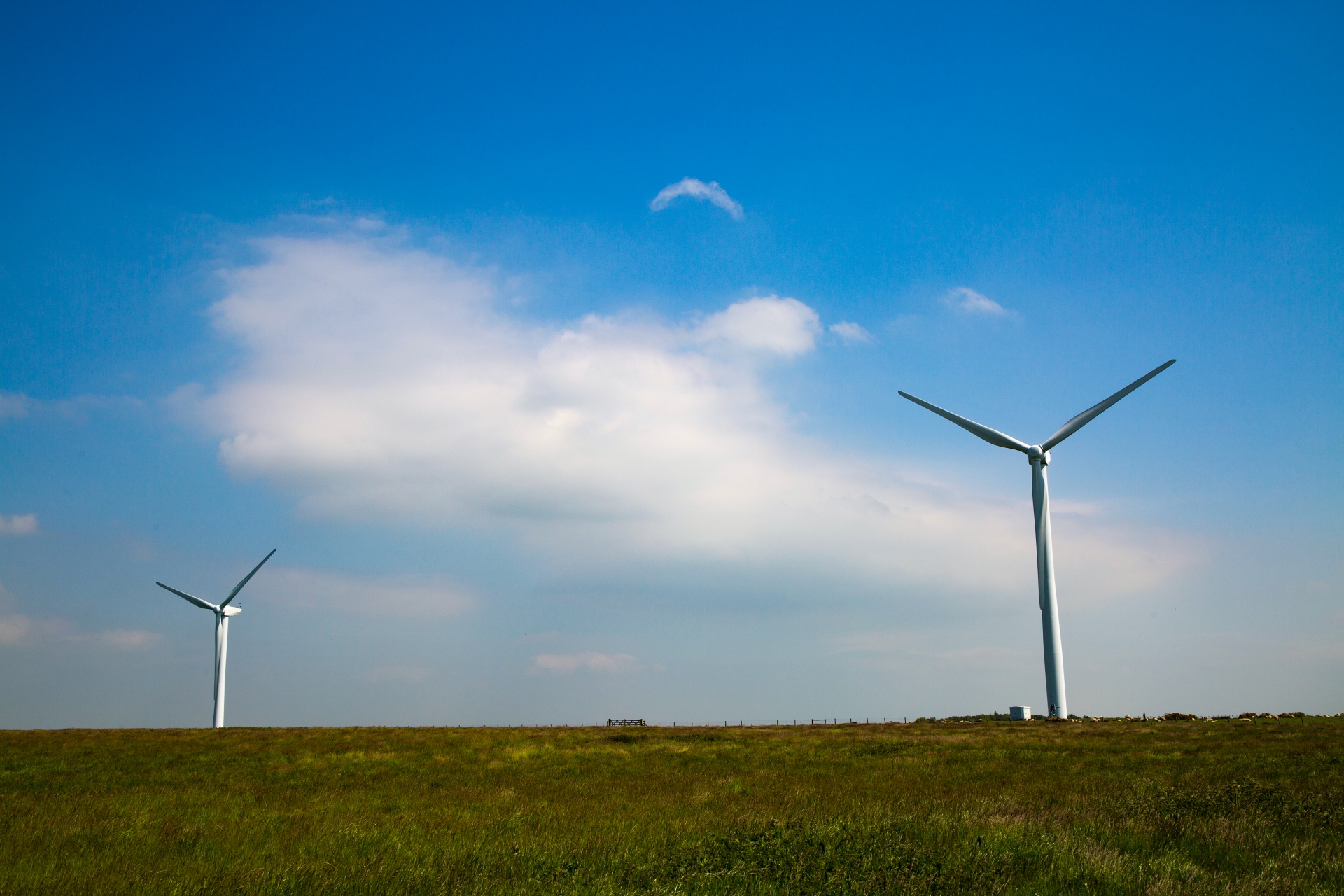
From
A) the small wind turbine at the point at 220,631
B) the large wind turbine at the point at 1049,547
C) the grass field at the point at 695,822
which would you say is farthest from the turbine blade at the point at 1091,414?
the small wind turbine at the point at 220,631

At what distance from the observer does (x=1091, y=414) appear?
230ft

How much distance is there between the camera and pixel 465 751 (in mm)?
45656

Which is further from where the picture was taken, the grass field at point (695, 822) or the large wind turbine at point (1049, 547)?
the large wind turbine at point (1049, 547)

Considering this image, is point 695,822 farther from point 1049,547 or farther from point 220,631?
point 220,631

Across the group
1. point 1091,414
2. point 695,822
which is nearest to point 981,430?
point 1091,414

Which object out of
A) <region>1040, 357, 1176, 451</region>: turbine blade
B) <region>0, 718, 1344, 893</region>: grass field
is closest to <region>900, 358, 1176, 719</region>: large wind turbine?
<region>1040, 357, 1176, 451</region>: turbine blade

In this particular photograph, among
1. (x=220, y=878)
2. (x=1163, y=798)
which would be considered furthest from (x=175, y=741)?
(x=1163, y=798)

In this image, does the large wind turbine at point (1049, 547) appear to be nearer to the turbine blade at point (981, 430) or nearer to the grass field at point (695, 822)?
the turbine blade at point (981, 430)

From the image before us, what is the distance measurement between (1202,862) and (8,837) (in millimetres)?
22777

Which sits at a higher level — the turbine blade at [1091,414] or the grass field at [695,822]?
the turbine blade at [1091,414]

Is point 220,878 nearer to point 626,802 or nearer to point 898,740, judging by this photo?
point 626,802

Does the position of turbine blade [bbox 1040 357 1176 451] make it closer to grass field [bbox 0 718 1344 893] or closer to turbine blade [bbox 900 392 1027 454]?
turbine blade [bbox 900 392 1027 454]

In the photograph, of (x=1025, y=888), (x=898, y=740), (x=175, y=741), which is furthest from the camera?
(x=175, y=741)

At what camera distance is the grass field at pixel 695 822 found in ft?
39.9
